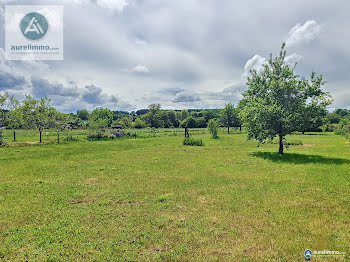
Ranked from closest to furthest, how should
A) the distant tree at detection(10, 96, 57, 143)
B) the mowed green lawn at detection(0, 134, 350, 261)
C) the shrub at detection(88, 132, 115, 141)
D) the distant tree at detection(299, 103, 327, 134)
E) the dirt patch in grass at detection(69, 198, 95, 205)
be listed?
the mowed green lawn at detection(0, 134, 350, 261) < the dirt patch in grass at detection(69, 198, 95, 205) < the distant tree at detection(299, 103, 327, 134) < the distant tree at detection(10, 96, 57, 143) < the shrub at detection(88, 132, 115, 141)

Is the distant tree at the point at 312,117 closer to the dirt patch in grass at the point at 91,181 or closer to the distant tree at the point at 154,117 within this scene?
the dirt patch in grass at the point at 91,181

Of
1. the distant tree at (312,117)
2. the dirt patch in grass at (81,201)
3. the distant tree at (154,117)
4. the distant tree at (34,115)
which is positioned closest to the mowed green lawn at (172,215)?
the dirt patch in grass at (81,201)

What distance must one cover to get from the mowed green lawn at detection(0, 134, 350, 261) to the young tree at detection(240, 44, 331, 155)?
5493 mm

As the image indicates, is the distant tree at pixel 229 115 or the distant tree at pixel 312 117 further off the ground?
the distant tree at pixel 229 115

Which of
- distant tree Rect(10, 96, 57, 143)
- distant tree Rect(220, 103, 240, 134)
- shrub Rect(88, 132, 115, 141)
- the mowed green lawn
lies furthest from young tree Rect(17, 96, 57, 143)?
distant tree Rect(220, 103, 240, 134)

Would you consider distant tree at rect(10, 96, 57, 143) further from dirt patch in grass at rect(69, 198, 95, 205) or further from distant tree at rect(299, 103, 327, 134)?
distant tree at rect(299, 103, 327, 134)

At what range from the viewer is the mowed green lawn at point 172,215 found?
4641 millimetres

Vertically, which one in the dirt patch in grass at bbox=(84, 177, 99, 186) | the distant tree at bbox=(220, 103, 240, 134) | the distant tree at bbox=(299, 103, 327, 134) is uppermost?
the distant tree at bbox=(220, 103, 240, 134)

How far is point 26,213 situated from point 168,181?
19.8 ft

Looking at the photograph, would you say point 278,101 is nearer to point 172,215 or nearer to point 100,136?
point 172,215

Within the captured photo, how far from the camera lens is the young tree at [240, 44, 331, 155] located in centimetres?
1541

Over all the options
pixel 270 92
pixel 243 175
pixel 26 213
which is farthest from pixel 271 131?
pixel 26 213

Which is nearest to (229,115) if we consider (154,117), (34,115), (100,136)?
(100,136)

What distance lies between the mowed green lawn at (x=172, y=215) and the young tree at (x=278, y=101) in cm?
549
